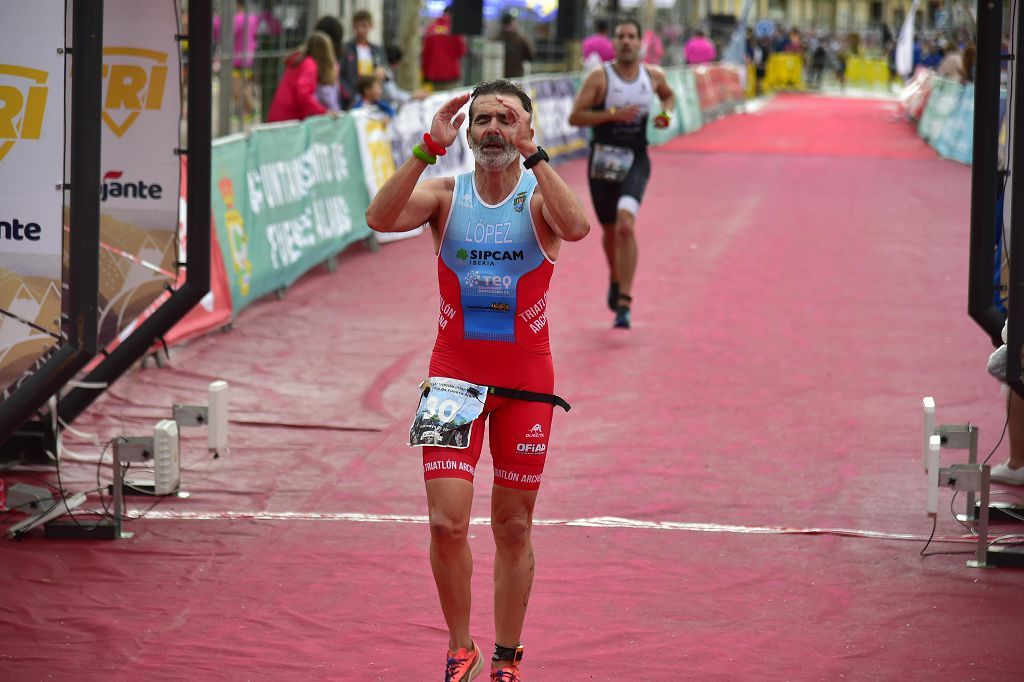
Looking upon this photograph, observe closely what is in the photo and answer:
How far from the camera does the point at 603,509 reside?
23.0ft

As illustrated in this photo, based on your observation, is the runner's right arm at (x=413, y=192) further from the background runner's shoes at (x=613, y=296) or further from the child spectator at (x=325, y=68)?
the child spectator at (x=325, y=68)

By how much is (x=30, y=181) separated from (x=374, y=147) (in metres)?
9.37

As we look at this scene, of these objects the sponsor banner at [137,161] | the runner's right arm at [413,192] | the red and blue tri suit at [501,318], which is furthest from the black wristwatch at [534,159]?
the sponsor banner at [137,161]

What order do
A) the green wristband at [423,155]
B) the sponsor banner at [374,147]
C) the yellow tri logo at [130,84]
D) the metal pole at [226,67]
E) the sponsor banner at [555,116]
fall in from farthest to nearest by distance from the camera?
the sponsor banner at [555,116] < the sponsor banner at [374,147] < the metal pole at [226,67] < the yellow tri logo at [130,84] < the green wristband at [423,155]

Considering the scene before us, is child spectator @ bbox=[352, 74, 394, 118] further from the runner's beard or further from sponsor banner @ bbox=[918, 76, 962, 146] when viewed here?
sponsor banner @ bbox=[918, 76, 962, 146]

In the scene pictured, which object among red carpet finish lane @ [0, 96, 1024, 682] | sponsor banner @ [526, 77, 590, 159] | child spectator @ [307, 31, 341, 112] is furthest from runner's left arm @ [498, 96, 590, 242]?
sponsor banner @ [526, 77, 590, 159]

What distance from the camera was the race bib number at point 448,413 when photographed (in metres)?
4.71

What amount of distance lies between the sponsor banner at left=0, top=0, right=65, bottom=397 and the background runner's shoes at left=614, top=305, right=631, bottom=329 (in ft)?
19.9

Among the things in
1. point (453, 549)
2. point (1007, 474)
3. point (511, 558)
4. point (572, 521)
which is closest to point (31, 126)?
point (453, 549)

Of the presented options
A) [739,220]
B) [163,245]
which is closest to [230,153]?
[163,245]

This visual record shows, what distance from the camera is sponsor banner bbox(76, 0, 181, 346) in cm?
716

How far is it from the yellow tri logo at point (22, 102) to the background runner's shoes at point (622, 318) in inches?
245

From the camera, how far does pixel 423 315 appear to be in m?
12.0

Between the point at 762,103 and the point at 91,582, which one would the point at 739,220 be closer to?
the point at 91,582
